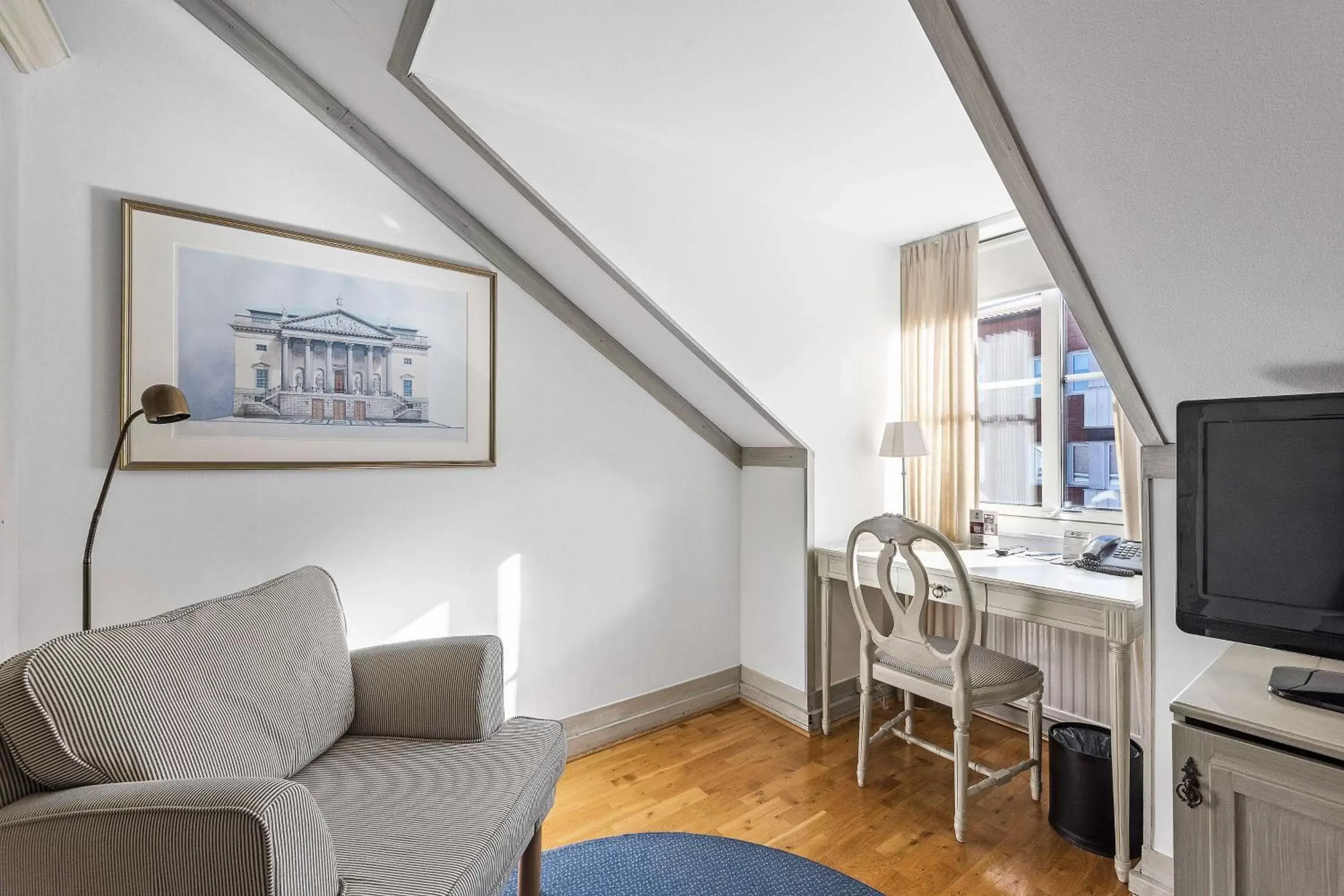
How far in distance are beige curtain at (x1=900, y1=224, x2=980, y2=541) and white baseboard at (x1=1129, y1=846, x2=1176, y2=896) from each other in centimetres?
138

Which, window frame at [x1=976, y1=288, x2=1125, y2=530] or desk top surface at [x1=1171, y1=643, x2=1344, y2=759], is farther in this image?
window frame at [x1=976, y1=288, x2=1125, y2=530]

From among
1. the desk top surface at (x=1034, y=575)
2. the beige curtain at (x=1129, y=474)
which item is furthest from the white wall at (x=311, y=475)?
the beige curtain at (x=1129, y=474)

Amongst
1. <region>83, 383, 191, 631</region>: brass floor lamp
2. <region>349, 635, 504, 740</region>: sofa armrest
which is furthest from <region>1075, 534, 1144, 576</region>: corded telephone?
<region>83, 383, 191, 631</region>: brass floor lamp

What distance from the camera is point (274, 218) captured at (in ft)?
6.45

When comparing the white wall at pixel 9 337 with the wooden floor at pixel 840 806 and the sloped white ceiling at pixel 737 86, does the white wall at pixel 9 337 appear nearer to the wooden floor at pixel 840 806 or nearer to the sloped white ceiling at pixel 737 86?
the sloped white ceiling at pixel 737 86

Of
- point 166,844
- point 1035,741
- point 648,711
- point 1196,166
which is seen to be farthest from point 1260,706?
point 648,711

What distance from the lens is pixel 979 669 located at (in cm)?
219

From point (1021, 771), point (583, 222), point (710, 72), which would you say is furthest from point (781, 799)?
point (710, 72)

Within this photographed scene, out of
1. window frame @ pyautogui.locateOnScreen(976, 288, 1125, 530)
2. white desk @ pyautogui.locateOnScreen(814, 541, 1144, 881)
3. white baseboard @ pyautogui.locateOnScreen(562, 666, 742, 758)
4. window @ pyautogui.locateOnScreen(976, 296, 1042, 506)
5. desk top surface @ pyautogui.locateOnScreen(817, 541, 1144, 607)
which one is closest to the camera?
white desk @ pyautogui.locateOnScreen(814, 541, 1144, 881)

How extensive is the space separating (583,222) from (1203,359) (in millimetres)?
1742

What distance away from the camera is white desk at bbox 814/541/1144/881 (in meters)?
1.87

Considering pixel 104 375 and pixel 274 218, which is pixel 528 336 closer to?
pixel 274 218

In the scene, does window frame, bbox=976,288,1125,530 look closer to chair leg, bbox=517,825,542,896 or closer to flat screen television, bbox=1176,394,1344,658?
flat screen television, bbox=1176,394,1344,658

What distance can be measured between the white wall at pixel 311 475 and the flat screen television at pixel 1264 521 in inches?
74.9
